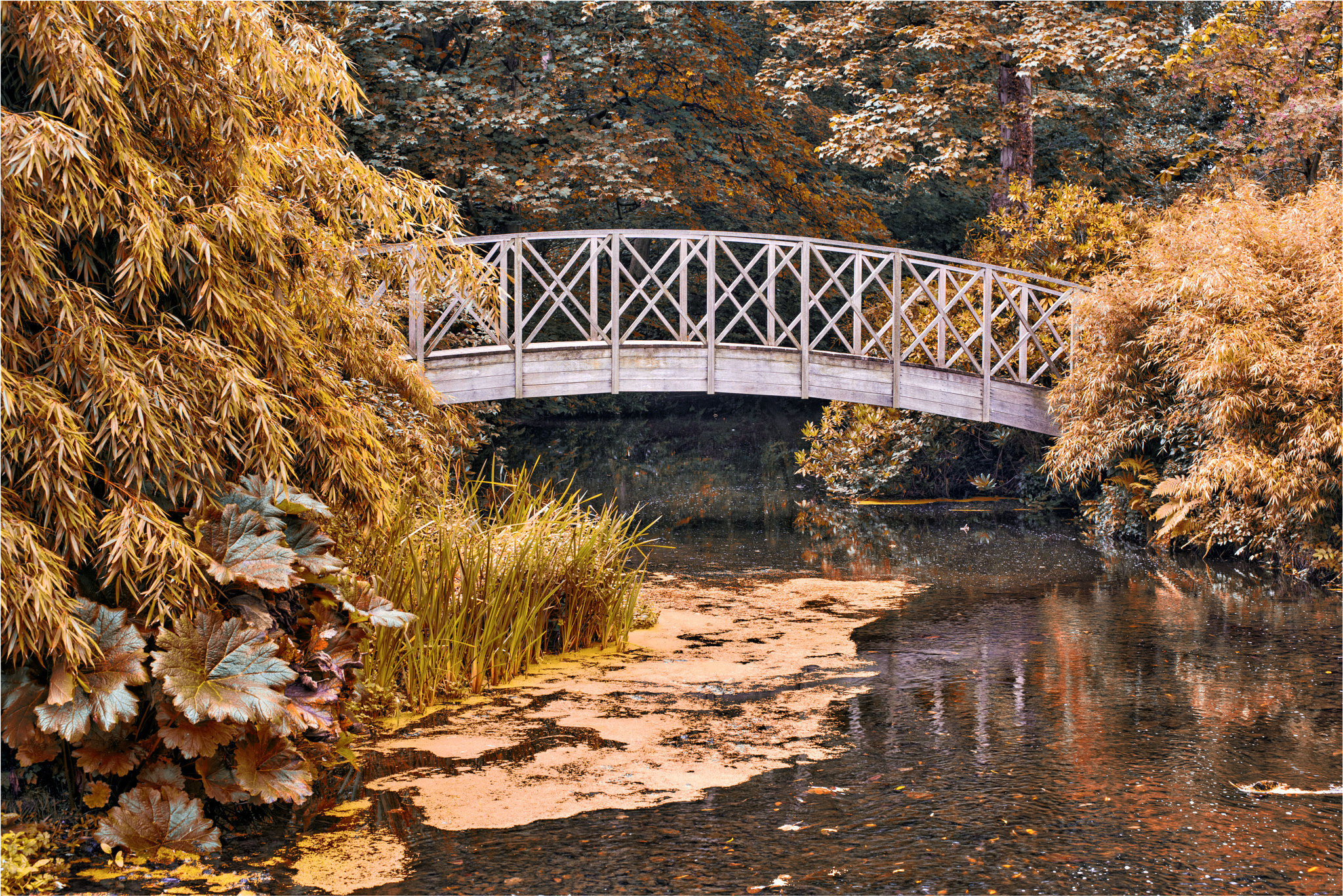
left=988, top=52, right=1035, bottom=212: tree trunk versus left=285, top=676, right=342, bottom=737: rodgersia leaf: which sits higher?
left=988, top=52, right=1035, bottom=212: tree trunk

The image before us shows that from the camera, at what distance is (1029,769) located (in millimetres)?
4750

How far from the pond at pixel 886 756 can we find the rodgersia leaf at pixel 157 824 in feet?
0.41

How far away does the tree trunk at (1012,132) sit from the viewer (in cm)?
1505

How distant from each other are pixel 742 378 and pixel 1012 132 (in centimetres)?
561

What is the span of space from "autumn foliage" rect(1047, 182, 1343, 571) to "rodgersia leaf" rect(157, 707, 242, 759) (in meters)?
7.66

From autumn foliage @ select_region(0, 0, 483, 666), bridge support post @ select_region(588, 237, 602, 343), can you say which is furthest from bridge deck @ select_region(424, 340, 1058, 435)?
autumn foliage @ select_region(0, 0, 483, 666)

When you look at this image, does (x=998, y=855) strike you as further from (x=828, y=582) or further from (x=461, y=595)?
(x=828, y=582)

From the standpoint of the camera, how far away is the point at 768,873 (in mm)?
3762

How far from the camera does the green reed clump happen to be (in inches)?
224

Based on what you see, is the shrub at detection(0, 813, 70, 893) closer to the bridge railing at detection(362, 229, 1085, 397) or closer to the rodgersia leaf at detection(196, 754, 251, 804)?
the rodgersia leaf at detection(196, 754, 251, 804)

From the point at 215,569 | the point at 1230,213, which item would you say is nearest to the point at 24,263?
the point at 215,569

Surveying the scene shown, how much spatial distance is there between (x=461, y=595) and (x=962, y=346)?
23.7ft

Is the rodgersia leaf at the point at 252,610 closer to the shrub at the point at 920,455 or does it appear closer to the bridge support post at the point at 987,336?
the bridge support post at the point at 987,336

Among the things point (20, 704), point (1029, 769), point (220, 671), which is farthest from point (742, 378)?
point (20, 704)
